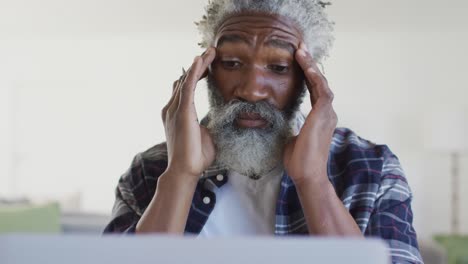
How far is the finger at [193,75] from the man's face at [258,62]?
Result: 23mm

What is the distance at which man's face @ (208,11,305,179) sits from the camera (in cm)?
99

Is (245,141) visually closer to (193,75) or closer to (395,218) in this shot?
(193,75)

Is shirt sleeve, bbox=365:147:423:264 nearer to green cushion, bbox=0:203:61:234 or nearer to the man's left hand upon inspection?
the man's left hand

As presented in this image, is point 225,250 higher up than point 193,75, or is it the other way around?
point 193,75

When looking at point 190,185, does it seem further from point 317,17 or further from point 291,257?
point 291,257

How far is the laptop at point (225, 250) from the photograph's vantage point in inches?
12.5

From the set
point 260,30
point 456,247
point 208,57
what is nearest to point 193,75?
point 208,57

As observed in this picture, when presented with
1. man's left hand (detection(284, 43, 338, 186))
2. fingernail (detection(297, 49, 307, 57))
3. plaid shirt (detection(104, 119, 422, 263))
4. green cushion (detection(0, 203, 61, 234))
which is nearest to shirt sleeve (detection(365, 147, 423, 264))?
plaid shirt (detection(104, 119, 422, 263))

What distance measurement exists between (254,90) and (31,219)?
157 centimetres

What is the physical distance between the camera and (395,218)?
985 mm

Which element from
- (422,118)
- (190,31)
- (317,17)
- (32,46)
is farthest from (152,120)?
(317,17)

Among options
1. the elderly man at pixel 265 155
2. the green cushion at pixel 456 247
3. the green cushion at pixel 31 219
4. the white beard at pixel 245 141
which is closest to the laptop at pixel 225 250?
the elderly man at pixel 265 155

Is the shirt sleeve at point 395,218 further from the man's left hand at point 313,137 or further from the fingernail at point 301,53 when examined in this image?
the fingernail at point 301,53

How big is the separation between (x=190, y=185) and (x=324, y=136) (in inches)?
9.8
